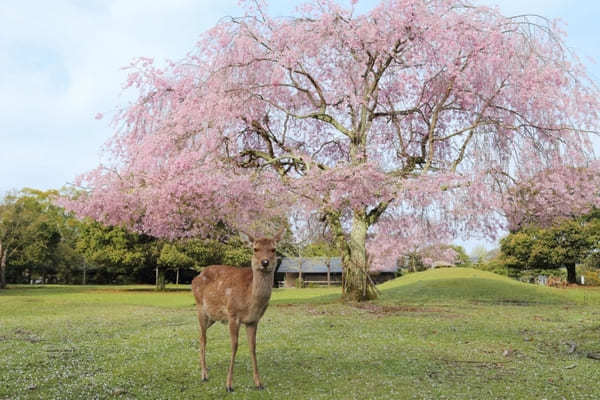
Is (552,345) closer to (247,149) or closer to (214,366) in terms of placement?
(214,366)

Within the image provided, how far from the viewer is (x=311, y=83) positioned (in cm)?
2870

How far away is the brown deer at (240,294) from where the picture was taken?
299 inches

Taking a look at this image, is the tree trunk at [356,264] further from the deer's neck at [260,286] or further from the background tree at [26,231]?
the background tree at [26,231]

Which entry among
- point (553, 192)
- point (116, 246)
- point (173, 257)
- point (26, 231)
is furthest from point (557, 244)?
point (26, 231)

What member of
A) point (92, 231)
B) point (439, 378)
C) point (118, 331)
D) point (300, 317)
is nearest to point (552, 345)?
point (439, 378)

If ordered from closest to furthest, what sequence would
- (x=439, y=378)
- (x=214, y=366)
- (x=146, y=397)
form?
(x=146, y=397), (x=439, y=378), (x=214, y=366)

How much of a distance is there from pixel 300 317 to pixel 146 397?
12.2 meters

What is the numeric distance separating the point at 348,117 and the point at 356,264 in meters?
A: 7.94

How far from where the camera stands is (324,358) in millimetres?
11195

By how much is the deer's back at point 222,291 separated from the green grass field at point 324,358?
1.27 meters

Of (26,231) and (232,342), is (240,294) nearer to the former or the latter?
(232,342)

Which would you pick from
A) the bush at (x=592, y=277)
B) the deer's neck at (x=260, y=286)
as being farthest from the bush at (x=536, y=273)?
the deer's neck at (x=260, y=286)

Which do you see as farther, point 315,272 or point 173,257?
point 315,272

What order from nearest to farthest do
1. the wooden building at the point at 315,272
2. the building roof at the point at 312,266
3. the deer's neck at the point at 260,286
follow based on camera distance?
the deer's neck at the point at 260,286
the wooden building at the point at 315,272
the building roof at the point at 312,266
